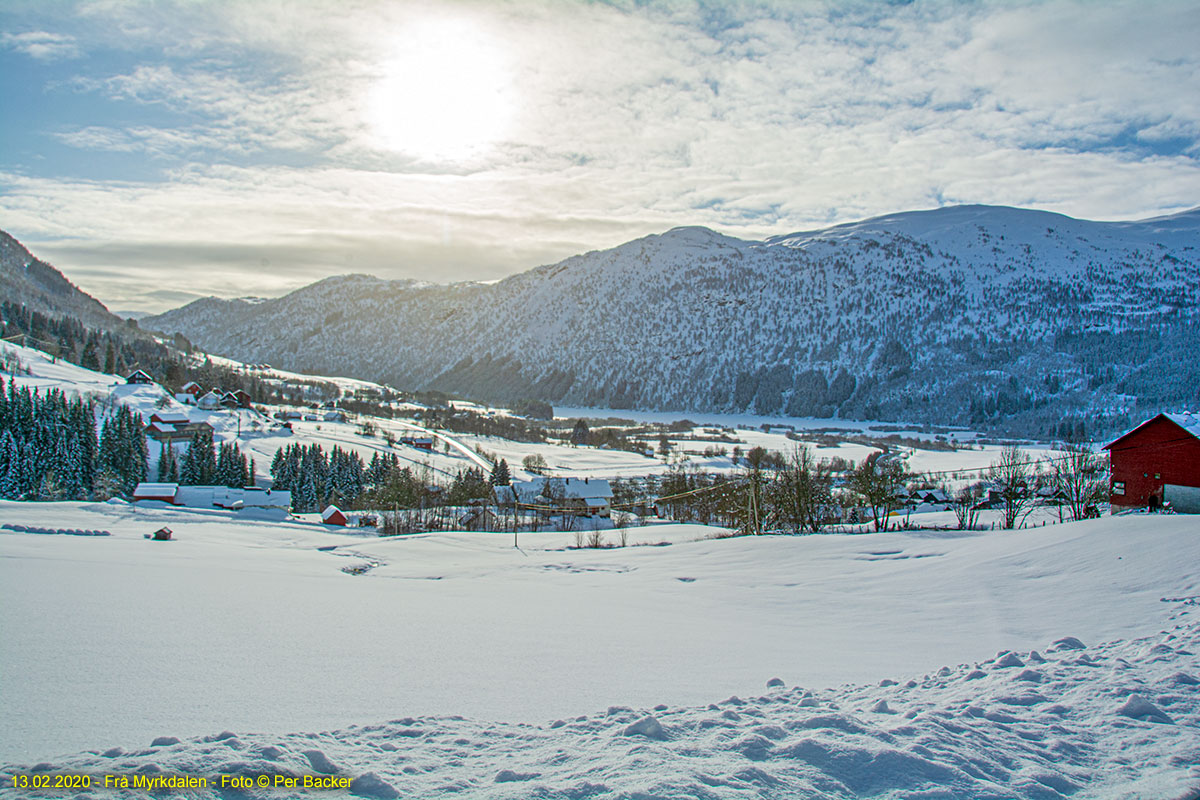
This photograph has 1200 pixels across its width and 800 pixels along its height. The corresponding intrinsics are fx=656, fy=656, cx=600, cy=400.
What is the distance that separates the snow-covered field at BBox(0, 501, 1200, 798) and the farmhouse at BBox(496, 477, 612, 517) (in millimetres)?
49676

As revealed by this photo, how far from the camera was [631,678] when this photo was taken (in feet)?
24.7

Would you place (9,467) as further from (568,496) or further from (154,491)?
(568,496)

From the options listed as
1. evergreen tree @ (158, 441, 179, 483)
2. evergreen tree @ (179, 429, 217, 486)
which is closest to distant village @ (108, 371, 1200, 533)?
evergreen tree @ (179, 429, 217, 486)

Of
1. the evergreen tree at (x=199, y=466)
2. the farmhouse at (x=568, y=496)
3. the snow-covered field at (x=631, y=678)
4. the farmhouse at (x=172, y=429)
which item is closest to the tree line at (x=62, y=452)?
the evergreen tree at (x=199, y=466)

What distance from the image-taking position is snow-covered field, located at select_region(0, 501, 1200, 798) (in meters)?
4.40

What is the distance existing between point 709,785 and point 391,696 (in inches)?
144

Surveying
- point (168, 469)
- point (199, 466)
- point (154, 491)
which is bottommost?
point (154, 491)

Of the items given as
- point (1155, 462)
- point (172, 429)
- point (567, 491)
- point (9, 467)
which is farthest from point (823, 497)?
point (172, 429)

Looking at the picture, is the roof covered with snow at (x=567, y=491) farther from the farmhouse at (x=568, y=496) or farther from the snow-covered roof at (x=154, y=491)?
the snow-covered roof at (x=154, y=491)

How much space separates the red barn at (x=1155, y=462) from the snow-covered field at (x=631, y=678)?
1474 centimetres

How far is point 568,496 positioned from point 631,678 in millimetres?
64695

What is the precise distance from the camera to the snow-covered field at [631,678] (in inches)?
173

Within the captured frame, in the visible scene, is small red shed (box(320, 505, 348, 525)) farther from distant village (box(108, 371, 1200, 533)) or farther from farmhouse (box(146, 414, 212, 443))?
farmhouse (box(146, 414, 212, 443))

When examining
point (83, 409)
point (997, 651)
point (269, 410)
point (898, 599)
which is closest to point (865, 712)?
point (997, 651)
